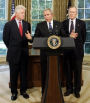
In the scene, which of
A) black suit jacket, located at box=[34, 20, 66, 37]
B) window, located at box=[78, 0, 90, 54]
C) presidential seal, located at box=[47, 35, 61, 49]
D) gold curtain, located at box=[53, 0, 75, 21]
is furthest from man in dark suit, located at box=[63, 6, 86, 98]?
window, located at box=[78, 0, 90, 54]

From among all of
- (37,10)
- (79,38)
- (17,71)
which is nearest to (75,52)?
(79,38)

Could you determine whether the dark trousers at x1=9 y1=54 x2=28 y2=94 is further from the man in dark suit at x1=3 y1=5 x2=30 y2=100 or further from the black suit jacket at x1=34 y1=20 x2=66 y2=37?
the black suit jacket at x1=34 y1=20 x2=66 y2=37

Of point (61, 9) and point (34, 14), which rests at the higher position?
point (61, 9)

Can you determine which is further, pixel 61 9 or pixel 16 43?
pixel 61 9

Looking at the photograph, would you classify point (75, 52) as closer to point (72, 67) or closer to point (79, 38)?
point (79, 38)

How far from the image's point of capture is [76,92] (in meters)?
3.36

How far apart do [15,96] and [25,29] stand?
3.86 feet

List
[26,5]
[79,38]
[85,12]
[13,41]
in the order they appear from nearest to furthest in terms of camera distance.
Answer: [13,41], [79,38], [26,5], [85,12]

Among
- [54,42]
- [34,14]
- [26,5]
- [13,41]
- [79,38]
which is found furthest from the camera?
[34,14]

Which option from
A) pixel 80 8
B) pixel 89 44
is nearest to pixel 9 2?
pixel 80 8

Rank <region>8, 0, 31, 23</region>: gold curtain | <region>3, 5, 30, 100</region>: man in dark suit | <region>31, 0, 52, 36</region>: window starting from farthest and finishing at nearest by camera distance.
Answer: <region>31, 0, 52, 36</region>: window
<region>8, 0, 31, 23</region>: gold curtain
<region>3, 5, 30, 100</region>: man in dark suit

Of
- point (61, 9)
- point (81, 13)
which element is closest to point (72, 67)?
point (61, 9)

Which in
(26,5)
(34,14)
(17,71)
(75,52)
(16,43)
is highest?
(26,5)

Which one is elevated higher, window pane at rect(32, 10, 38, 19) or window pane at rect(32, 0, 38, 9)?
window pane at rect(32, 0, 38, 9)
